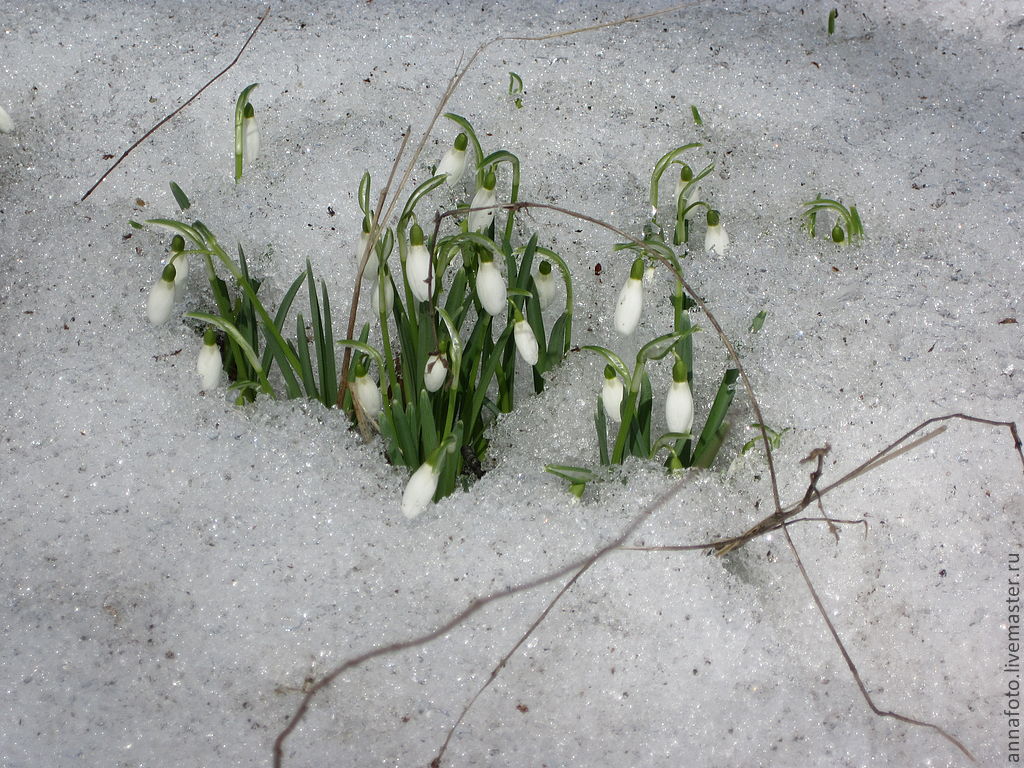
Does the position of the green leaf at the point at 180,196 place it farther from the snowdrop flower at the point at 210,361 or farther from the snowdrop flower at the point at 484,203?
the snowdrop flower at the point at 484,203

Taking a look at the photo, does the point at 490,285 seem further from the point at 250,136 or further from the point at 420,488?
the point at 250,136

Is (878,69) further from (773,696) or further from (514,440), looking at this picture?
(773,696)

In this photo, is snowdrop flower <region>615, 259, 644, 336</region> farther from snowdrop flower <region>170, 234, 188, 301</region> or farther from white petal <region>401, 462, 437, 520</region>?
snowdrop flower <region>170, 234, 188, 301</region>

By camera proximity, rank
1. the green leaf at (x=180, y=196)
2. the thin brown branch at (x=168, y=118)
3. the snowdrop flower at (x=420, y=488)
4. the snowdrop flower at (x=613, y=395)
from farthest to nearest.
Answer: the thin brown branch at (x=168, y=118)
the green leaf at (x=180, y=196)
the snowdrop flower at (x=613, y=395)
the snowdrop flower at (x=420, y=488)

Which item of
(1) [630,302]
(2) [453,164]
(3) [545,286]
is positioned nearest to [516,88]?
(2) [453,164]

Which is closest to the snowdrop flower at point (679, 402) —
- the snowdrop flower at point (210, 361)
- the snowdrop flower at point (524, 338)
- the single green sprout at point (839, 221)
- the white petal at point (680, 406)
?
the white petal at point (680, 406)

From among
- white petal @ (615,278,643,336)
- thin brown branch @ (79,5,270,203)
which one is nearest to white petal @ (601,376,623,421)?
white petal @ (615,278,643,336)

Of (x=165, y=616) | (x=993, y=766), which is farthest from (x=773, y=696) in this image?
(x=165, y=616)
